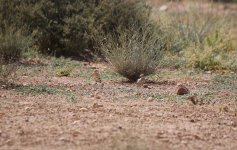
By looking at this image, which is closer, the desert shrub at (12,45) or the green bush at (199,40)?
the desert shrub at (12,45)

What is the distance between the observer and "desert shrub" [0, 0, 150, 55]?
13.1m

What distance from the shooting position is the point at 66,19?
43.4 ft

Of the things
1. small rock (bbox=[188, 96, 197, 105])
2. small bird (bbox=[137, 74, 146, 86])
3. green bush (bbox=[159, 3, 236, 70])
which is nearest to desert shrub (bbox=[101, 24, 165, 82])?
small bird (bbox=[137, 74, 146, 86])

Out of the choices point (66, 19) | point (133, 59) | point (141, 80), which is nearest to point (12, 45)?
point (66, 19)

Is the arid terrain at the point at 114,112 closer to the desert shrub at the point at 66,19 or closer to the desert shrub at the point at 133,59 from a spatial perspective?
the desert shrub at the point at 133,59

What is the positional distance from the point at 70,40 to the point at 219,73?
131 inches

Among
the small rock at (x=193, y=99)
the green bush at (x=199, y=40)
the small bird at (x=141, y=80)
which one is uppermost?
the small rock at (x=193, y=99)

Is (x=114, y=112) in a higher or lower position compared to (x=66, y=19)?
higher

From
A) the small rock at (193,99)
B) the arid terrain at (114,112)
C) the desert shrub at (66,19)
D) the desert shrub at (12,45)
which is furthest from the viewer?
the desert shrub at (66,19)

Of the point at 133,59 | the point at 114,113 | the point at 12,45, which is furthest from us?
the point at 12,45

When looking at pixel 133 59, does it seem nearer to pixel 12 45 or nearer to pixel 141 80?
pixel 141 80

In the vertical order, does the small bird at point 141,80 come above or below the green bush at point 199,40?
above

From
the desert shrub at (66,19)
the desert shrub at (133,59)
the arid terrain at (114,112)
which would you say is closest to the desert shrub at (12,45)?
the arid terrain at (114,112)

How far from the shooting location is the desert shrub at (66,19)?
516 inches
